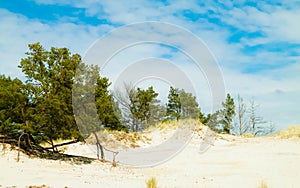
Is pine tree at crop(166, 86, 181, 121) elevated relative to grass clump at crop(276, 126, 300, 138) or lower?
elevated

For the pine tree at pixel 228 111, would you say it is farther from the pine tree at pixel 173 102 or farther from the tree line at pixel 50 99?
the tree line at pixel 50 99

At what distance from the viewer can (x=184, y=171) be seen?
523 inches

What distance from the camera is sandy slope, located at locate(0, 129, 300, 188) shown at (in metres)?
9.87

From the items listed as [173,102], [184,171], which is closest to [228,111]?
[173,102]

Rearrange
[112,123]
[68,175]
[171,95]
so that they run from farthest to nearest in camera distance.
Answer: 1. [171,95]
2. [112,123]
3. [68,175]

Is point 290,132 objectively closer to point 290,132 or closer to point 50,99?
point 290,132

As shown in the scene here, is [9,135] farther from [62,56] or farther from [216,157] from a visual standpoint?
[216,157]

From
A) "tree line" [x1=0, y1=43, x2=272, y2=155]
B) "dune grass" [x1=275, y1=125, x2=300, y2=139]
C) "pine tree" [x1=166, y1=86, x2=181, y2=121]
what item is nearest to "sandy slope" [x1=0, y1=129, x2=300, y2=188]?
"tree line" [x1=0, y1=43, x2=272, y2=155]

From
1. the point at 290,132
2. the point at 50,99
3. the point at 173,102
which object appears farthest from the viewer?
the point at 173,102

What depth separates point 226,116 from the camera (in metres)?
34.0

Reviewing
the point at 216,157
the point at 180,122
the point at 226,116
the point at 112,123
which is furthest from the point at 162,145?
the point at 226,116

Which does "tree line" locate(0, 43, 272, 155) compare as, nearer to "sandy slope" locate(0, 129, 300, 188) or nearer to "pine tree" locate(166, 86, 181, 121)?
"sandy slope" locate(0, 129, 300, 188)

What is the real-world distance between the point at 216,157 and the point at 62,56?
7.93 meters

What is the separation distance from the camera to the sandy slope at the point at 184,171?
388 inches
